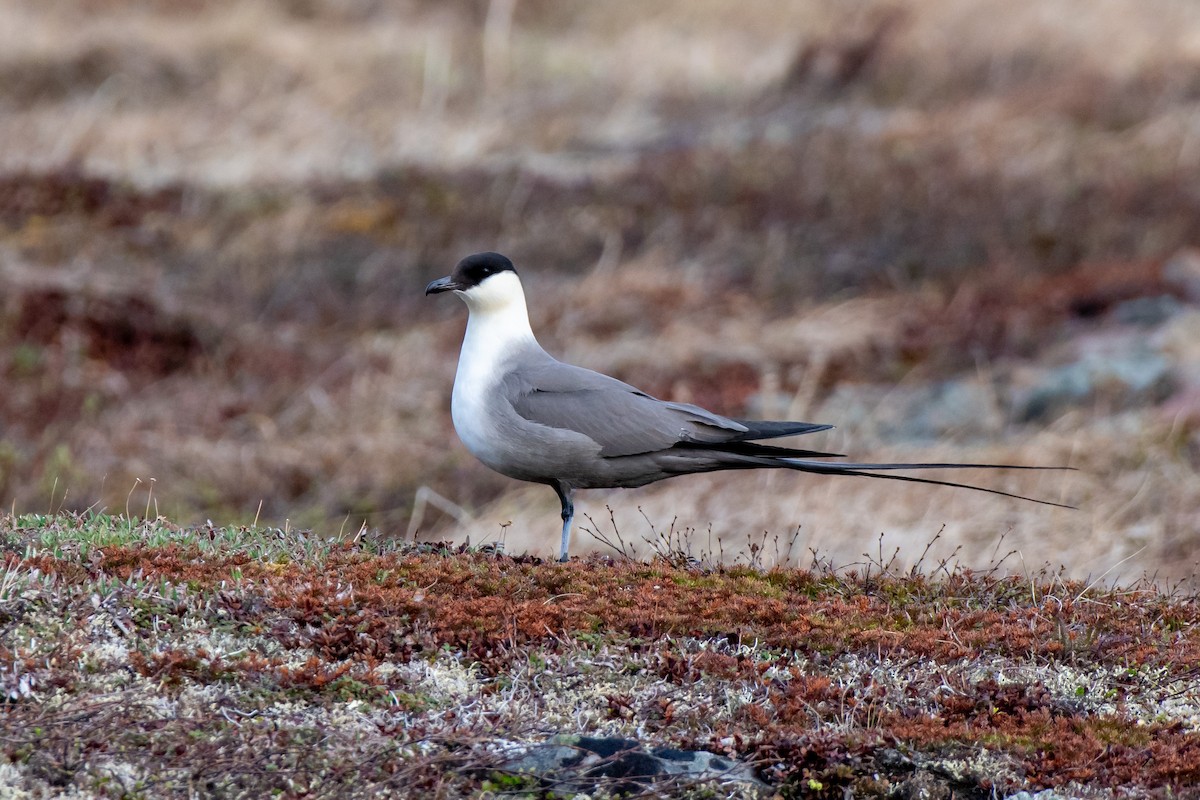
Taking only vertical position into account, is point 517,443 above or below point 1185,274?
below

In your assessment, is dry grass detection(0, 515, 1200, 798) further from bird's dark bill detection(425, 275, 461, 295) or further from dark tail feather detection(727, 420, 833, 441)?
bird's dark bill detection(425, 275, 461, 295)

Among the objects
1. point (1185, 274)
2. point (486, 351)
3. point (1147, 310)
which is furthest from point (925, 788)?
point (1185, 274)

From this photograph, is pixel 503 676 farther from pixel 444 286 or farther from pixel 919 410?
pixel 919 410

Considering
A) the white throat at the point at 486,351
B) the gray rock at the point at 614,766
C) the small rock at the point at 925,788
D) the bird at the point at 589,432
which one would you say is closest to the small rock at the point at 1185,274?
the bird at the point at 589,432

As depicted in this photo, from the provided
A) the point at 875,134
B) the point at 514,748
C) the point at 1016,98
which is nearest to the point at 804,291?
the point at 875,134

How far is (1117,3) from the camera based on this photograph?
22.0 meters

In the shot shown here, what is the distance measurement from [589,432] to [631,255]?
9.67 meters

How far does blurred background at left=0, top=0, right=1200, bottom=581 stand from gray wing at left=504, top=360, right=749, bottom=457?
57 centimetres

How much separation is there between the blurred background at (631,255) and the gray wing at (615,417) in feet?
1.87

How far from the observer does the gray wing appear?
5.75 metres

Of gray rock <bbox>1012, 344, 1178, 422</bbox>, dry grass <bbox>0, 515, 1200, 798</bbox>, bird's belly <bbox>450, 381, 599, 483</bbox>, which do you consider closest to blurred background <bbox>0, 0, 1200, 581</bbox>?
gray rock <bbox>1012, 344, 1178, 422</bbox>

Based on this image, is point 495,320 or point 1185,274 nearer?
point 495,320

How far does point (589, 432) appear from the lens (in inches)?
227

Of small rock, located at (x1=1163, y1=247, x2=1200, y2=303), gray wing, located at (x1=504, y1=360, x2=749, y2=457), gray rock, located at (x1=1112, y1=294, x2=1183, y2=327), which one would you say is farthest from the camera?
small rock, located at (x1=1163, y1=247, x2=1200, y2=303)
